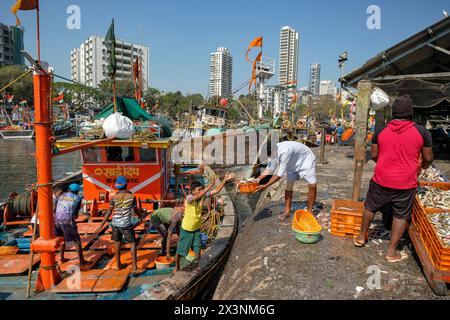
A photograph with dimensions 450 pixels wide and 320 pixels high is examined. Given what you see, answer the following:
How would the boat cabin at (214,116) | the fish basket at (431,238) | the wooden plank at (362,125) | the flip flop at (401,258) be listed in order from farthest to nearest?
the boat cabin at (214,116)
the wooden plank at (362,125)
the flip flop at (401,258)
the fish basket at (431,238)

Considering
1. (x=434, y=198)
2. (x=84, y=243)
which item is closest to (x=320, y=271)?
(x=434, y=198)

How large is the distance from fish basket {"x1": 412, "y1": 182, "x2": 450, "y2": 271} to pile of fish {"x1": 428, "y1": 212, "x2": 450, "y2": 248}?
0.20 feet

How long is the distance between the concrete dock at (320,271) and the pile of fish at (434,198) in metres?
0.63

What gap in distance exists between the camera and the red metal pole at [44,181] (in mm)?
4008

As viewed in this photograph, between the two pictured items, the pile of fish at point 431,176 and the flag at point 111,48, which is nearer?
the pile of fish at point 431,176

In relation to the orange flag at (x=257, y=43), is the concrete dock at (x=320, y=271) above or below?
below

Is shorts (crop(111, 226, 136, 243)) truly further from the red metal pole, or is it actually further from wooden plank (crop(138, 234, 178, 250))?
wooden plank (crop(138, 234, 178, 250))

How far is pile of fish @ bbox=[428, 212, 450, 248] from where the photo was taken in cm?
328

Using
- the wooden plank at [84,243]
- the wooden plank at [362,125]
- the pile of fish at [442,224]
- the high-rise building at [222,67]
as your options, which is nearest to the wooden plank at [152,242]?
the wooden plank at [84,243]

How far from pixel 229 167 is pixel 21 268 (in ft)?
37.9

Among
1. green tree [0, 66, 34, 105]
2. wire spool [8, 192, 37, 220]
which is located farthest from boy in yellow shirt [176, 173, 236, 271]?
green tree [0, 66, 34, 105]

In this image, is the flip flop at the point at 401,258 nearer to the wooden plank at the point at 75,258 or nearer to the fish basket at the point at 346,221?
the fish basket at the point at 346,221

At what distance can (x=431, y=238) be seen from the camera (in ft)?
10.8
